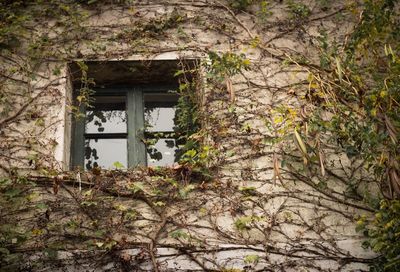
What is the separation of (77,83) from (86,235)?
1.71 metres

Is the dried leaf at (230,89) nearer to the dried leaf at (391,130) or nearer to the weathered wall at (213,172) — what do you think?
the weathered wall at (213,172)

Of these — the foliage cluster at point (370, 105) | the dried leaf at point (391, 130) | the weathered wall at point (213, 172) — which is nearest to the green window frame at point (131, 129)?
the weathered wall at point (213, 172)

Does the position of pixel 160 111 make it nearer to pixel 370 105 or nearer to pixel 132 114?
pixel 132 114

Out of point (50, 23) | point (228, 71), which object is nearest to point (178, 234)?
point (228, 71)

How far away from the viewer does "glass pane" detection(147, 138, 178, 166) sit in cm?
533

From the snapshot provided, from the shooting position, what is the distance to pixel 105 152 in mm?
5414

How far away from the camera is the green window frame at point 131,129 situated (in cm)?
533

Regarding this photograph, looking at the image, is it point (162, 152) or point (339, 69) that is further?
point (162, 152)

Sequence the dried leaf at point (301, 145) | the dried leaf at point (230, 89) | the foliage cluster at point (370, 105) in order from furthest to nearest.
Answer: the dried leaf at point (230, 89) < the dried leaf at point (301, 145) < the foliage cluster at point (370, 105)

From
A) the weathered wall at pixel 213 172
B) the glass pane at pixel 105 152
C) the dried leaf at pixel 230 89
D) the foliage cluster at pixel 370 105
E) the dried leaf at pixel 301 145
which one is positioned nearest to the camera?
the foliage cluster at pixel 370 105

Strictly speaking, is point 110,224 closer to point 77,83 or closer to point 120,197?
point 120,197

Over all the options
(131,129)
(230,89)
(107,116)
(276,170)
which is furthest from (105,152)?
(276,170)

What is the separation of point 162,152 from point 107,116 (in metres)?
0.67

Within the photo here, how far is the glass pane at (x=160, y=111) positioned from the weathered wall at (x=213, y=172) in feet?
1.35
